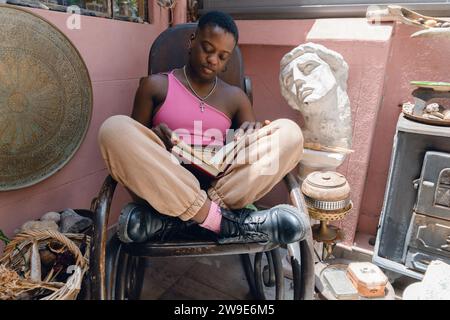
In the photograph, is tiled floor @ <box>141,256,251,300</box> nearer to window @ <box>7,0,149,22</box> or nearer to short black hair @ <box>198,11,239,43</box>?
short black hair @ <box>198,11,239,43</box>

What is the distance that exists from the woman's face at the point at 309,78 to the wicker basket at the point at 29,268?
1.18 metres

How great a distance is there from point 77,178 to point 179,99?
2.51 ft

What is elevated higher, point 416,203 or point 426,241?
point 416,203

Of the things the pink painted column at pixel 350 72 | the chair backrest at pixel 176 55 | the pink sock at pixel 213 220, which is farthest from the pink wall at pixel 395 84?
the pink sock at pixel 213 220

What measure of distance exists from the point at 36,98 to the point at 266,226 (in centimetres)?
115

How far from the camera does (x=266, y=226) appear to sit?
1090mm

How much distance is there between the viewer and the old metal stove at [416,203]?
144 centimetres

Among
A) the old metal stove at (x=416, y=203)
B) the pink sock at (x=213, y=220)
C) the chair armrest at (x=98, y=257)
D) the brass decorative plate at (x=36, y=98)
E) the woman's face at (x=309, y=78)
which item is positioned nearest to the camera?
the chair armrest at (x=98, y=257)

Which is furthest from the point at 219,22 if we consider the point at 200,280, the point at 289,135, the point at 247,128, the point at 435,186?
the point at 200,280

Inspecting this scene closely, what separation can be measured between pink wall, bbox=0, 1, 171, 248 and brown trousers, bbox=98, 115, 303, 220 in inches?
28.2

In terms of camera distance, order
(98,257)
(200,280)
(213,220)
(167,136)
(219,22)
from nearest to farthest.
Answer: (98,257), (213,220), (167,136), (219,22), (200,280)

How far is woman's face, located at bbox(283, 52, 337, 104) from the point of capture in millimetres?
1539

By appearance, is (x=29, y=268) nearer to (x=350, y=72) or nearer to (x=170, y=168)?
(x=170, y=168)

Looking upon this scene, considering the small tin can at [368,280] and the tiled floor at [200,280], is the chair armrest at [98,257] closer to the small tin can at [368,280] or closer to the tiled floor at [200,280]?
the tiled floor at [200,280]
